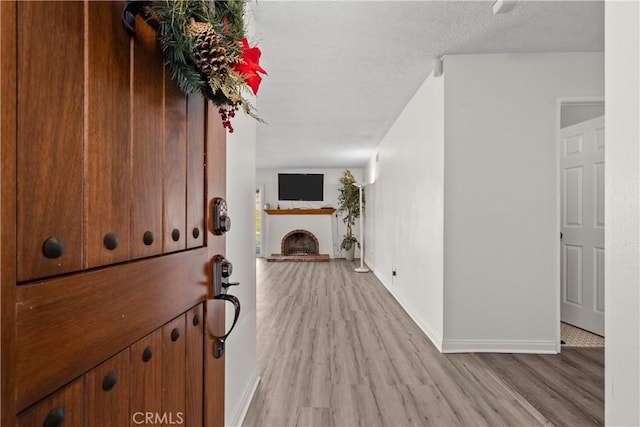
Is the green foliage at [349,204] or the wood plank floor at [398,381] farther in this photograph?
the green foliage at [349,204]

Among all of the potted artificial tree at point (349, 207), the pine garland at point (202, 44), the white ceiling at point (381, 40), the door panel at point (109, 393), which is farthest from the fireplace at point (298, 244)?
the door panel at point (109, 393)

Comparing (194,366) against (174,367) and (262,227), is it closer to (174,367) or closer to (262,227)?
(174,367)

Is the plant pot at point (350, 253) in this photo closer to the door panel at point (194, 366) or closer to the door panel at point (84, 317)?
the door panel at point (194, 366)

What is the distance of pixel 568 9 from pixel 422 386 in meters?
2.59

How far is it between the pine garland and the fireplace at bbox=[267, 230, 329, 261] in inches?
324

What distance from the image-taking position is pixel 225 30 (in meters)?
0.85

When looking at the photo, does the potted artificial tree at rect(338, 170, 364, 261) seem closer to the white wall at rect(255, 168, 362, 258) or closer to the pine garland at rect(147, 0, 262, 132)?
the white wall at rect(255, 168, 362, 258)

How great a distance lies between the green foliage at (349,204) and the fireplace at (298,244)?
32.8 inches

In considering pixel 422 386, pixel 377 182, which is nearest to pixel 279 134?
pixel 377 182

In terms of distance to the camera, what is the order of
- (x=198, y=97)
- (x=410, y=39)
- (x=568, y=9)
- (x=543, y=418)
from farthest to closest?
(x=410, y=39) → (x=568, y=9) → (x=543, y=418) → (x=198, y=97)

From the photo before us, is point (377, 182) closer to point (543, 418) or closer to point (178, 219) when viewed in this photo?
point (543, 418)

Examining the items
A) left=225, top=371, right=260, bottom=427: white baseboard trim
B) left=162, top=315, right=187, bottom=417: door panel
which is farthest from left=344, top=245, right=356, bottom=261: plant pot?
left=162, top=315, right=187, bottom=417: door panel

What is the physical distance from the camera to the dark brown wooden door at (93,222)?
468 millimetres

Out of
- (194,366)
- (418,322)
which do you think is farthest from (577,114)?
(194,366)
